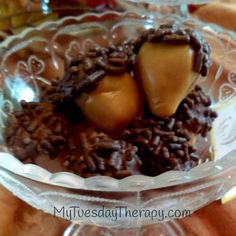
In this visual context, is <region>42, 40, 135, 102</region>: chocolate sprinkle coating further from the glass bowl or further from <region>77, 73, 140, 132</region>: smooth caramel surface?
the glass bowl

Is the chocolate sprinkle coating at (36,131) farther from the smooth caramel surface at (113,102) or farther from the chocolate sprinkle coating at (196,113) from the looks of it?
the chocolate sprinkle coating at (196,113)

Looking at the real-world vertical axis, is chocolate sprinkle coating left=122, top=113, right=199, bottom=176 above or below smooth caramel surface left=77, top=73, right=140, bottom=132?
below

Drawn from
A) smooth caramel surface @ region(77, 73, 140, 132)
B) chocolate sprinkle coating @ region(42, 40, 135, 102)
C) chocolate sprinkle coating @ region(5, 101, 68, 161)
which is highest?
chocolate sprinkle coating @ region(42, 40, 135, 102)

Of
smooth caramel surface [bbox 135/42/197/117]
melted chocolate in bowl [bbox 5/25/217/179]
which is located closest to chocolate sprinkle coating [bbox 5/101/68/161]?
melted chocolate in bowl [bbox 5/25/217/179]

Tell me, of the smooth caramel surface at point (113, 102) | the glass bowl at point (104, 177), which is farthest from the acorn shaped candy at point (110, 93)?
the glass bowl at point (104, 177)

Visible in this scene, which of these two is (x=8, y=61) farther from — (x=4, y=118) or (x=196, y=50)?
(x=196, y=50)
